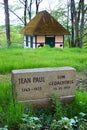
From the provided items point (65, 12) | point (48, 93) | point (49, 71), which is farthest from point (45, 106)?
point (65, 12)

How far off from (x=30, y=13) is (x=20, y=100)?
103 feet

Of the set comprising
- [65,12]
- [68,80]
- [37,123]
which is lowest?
[37,123]

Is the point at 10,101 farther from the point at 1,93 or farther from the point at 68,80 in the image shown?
the point at 68,80

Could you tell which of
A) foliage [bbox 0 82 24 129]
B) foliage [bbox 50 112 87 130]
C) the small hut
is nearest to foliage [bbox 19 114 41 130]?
foliage [bbox 0 82 24 129]

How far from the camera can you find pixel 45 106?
5426 millimetres

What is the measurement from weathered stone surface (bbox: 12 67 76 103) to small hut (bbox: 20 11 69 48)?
790 inches

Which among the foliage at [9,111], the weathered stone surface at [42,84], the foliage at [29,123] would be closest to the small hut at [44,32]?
the weathered stone surface at [42,84]

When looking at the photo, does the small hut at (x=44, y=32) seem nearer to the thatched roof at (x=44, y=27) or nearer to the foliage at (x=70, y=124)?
the thatched roof at (x=44, y=27)

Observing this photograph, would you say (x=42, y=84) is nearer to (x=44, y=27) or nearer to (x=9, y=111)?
(x=9, y=111)

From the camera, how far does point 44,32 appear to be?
2567 cm

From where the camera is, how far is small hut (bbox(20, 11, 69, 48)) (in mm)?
25734

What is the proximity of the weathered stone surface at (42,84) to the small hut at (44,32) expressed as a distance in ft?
65.8

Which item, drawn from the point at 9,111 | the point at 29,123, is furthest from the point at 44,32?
the point at 29,123

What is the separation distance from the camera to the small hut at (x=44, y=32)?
84.4ft
